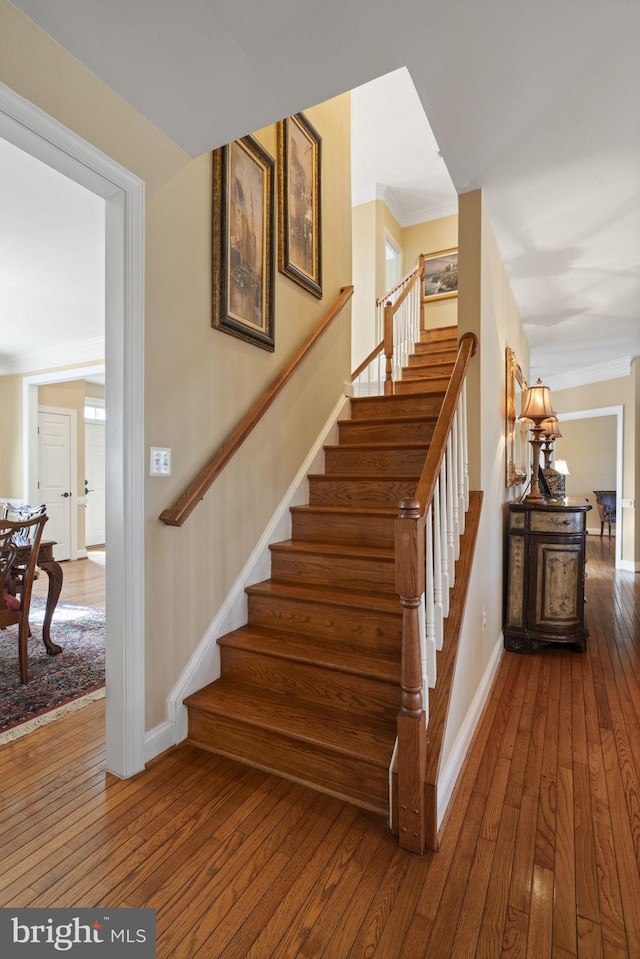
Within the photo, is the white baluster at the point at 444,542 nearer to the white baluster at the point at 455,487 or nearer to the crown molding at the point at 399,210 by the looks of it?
the white baluster at the point at 455,487

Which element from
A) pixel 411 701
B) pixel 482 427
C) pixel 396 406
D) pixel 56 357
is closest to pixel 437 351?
pixel 396 406

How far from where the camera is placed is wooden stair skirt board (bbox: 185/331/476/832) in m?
1.78

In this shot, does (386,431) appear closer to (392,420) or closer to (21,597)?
(392,420)

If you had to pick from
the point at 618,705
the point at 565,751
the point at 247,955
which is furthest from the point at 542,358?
the point at 247,955

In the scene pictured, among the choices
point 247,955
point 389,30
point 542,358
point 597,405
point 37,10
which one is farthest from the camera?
point 597,405

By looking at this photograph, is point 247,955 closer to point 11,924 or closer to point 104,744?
point 11,924

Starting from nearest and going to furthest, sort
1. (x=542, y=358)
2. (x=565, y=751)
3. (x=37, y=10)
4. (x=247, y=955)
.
→ (x=247, y=955) < (x=37, y=10) < (x=565, y=751) < (x=542, y=358)

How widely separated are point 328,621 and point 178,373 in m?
1.33

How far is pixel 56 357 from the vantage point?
6129 mm

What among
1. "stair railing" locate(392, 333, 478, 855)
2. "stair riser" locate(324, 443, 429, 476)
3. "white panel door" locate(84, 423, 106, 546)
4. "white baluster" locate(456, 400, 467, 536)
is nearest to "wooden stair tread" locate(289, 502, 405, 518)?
"stair riser" locate(324, 443, 429, 476)

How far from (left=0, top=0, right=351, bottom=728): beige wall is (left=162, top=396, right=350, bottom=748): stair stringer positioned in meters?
0.05

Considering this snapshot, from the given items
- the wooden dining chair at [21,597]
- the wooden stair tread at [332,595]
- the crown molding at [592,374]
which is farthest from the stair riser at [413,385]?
the crown molding at [592,374]

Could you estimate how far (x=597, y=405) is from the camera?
22.7ft

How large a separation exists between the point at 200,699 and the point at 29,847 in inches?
28.2
